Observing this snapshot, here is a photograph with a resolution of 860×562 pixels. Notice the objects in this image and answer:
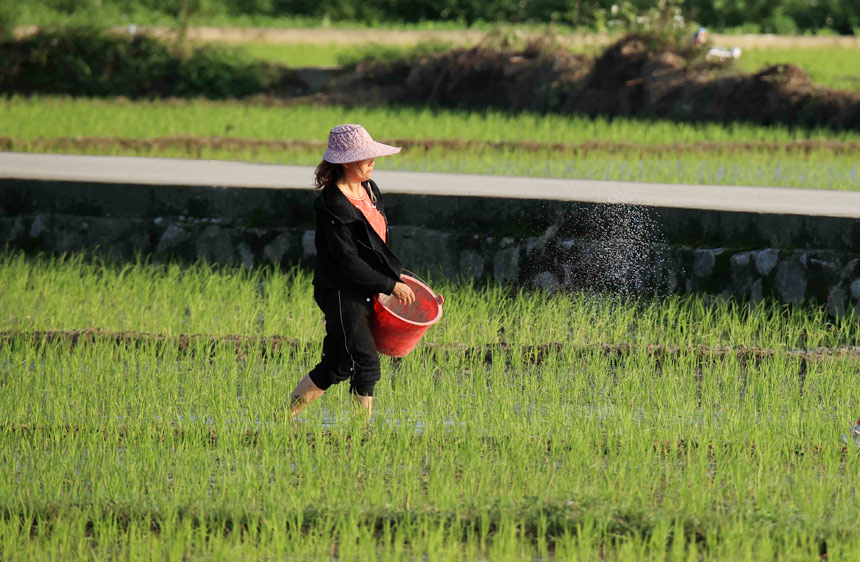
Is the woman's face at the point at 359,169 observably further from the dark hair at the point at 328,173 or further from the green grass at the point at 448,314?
the green grass at the point at 448,314

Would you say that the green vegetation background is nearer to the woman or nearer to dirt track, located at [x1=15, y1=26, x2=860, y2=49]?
dirt track, located at [x1=15, y1=26, x2=860, y2=49]

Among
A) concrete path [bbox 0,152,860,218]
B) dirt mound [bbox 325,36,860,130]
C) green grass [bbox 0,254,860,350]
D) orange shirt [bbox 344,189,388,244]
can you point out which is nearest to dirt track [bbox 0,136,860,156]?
concrete path [bbox 0,152,860,218]

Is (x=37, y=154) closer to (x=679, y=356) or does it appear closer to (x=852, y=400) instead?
(x=679, y=356)

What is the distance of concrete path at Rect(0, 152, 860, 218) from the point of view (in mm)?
6785

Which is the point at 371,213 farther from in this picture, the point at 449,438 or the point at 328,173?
the point at 449,438

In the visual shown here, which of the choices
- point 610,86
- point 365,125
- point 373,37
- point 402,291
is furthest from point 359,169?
point 373,37

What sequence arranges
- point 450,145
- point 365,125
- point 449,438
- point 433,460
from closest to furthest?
1. point 433,460
2. point 449,438
3. point 450,145
4. point 365,125

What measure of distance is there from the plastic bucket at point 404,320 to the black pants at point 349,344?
0.13 feet

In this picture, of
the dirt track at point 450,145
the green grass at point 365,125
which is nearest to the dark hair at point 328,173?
the dirt track at point 450,145

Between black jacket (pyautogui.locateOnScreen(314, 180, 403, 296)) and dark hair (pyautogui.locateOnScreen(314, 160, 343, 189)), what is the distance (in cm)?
3

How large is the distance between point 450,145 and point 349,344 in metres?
6.93

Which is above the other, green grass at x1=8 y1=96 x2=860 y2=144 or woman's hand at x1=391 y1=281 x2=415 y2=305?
green grass at x1=8 y1=96 x2=860 y2=144

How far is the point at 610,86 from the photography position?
14.8 m

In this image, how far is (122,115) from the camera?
1362 centimetres
